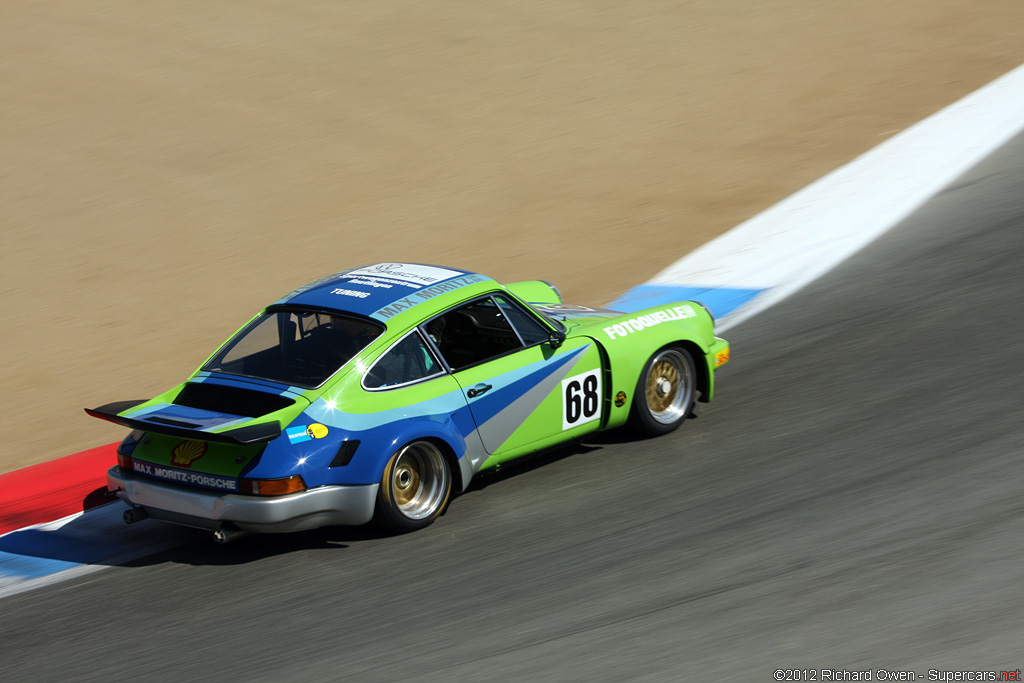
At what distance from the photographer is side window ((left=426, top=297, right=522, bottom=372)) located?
6578mm

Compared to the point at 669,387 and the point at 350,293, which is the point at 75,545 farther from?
the point at 669,387

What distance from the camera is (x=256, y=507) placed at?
557cm

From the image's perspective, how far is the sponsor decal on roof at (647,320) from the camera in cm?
706

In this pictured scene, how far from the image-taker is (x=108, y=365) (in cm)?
962

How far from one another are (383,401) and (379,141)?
32.3 feet

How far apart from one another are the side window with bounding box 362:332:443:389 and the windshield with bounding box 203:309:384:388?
0.49ft

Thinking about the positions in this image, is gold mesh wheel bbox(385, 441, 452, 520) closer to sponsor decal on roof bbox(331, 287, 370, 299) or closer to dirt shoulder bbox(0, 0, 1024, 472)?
sponsor decal on roof bbox(331, 287, 370, 299)

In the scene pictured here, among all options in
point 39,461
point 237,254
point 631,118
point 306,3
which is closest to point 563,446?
point 39,461

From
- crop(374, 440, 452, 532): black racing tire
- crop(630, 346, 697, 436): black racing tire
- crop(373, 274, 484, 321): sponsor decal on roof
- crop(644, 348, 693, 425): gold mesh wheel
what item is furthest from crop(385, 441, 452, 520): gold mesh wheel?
crop(644, 348, 693, 425): gold mesh wheel

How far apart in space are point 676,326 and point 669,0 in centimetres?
1505

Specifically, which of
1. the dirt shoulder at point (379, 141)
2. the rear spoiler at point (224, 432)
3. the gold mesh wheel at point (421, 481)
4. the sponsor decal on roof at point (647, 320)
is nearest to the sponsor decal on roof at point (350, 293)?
the gold mesh wheel at point (421, 481)

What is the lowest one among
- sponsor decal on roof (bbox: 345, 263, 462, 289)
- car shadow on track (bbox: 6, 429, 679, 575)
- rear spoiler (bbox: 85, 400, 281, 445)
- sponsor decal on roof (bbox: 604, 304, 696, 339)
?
car shadow on track (bbox: 6, 429, 679, 575)

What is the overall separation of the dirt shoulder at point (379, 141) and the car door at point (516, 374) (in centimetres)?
339

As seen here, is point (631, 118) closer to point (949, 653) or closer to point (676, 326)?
point (676, 326)
